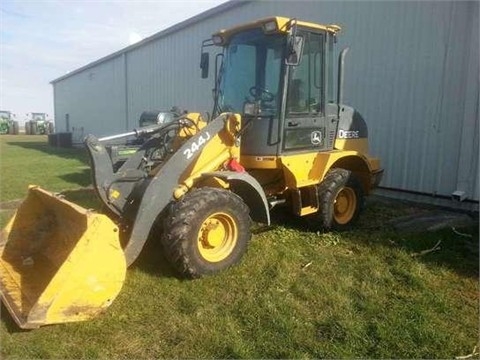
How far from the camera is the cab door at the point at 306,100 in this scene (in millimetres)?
→ 5941

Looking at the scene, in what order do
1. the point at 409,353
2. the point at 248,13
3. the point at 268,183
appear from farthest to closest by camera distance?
the point at 248,13
the point at 268,183
the point at 409,353

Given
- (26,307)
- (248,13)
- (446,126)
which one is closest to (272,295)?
(26,307)

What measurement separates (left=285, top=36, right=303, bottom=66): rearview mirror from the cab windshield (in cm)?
28

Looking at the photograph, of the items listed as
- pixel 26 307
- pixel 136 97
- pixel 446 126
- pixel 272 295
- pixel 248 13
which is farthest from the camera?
pixel 136 97

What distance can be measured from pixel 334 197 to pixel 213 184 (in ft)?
6.17

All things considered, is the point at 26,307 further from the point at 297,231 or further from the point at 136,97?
the point at 136,97

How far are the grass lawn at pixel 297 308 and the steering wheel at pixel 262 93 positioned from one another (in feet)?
5.92

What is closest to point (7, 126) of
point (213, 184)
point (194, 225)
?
point (213, 184)

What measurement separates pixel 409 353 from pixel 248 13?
10124 millimetres

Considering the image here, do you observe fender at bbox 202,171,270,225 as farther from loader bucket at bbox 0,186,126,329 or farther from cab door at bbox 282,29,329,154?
loader bucket at bbox 0,186,126,329

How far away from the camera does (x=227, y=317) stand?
168 inches

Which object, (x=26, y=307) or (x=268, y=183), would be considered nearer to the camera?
(x=26, y=307)

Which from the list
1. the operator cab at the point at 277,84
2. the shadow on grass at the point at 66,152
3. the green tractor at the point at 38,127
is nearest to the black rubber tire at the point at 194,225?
the operator cab at the point at 277,84

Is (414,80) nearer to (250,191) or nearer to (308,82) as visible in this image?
(308,82)
